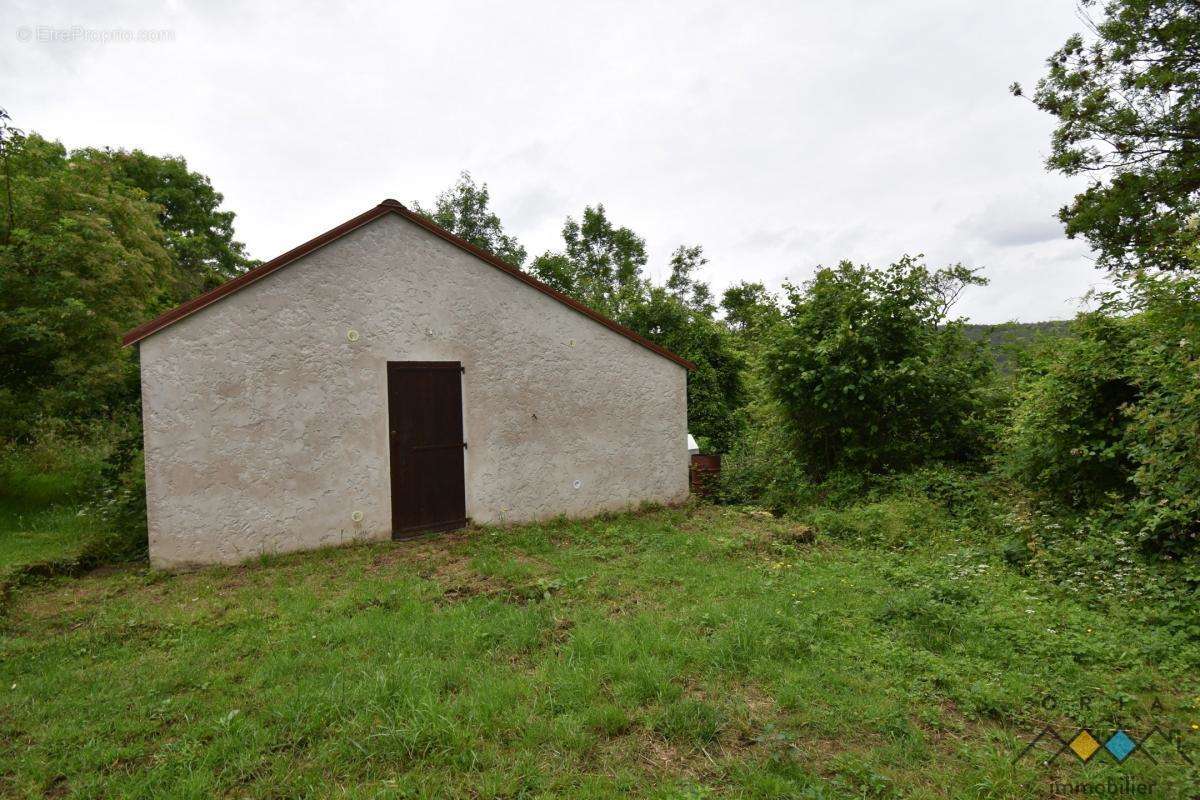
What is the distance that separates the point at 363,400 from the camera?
23.1 ft

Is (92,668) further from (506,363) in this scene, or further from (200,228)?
(200,228)

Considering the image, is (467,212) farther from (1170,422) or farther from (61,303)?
(1170,422)

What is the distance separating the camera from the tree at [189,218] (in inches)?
781

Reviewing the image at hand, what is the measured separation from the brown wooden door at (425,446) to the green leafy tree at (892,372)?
5788 millimetres

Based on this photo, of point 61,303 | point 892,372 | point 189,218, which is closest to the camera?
point 61,303

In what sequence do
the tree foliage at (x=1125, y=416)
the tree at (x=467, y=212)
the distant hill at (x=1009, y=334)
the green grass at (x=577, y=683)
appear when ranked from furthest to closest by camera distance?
the tree at (x=467, y=212)
the distant hill at (x=1009, y=334)
the tree foliage at (x=1125, y=416)
the green grass at (x=577, y=683)

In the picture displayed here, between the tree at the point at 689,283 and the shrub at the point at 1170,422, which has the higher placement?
the tree at the point at 689,283

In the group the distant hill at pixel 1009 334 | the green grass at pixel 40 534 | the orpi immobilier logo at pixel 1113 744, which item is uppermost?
the distant hill at pixel 1009 334

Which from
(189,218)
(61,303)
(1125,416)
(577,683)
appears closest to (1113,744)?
(577,683)

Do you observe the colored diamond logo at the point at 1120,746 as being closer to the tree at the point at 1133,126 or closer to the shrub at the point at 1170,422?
the shrub at the point at 1170,422

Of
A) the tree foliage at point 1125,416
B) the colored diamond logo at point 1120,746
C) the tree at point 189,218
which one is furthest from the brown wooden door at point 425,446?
the tree at point 189,218

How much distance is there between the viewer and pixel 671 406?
9500 millimetres

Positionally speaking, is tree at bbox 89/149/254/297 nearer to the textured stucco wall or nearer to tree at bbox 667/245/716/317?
the textured stucco wall

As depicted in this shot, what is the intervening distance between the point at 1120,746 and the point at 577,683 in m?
2.80
